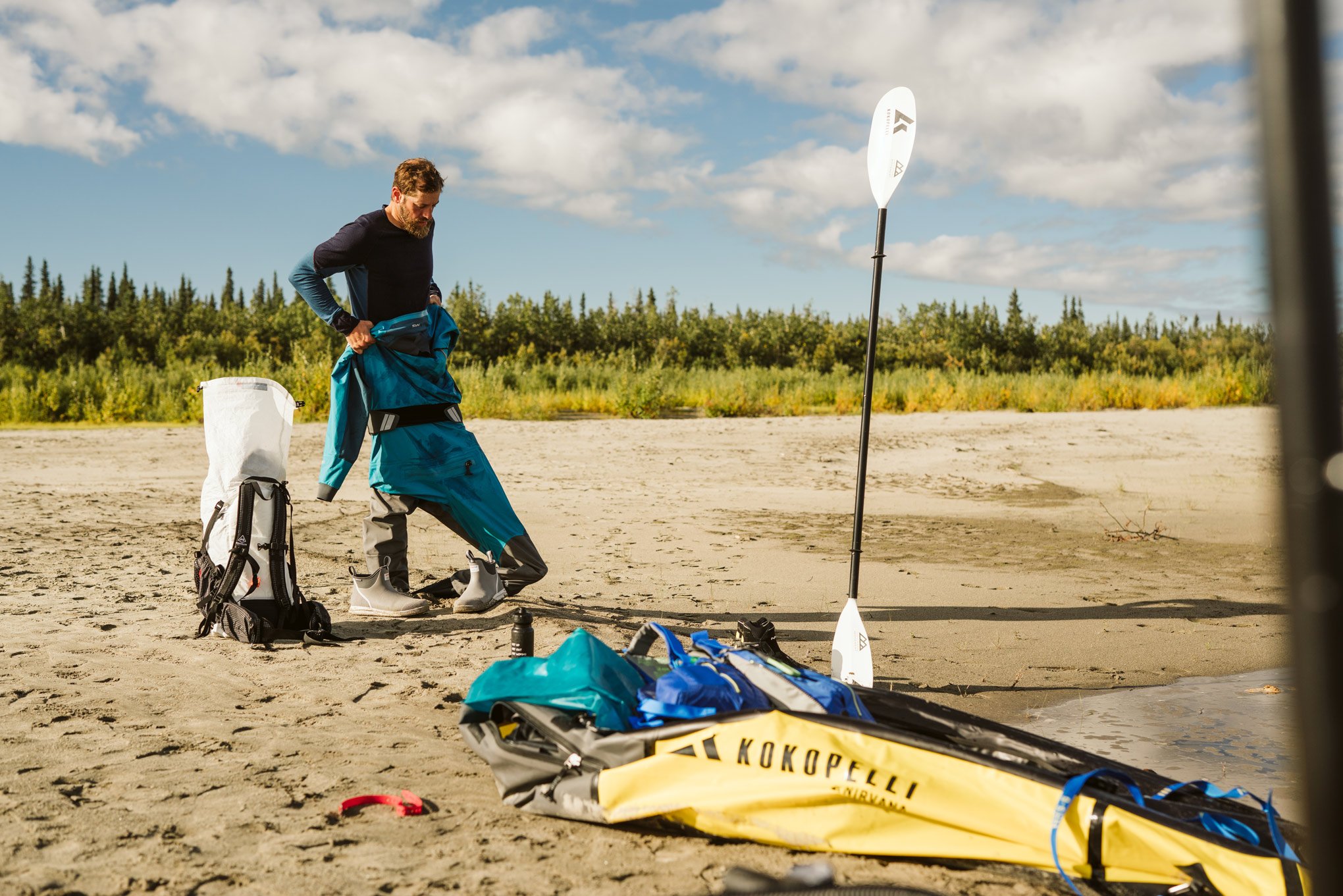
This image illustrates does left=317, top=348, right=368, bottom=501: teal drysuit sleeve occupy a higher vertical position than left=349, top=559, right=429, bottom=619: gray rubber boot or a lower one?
higher

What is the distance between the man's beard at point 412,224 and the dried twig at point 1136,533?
19.8 ft

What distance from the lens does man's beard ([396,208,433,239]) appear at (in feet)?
17.1

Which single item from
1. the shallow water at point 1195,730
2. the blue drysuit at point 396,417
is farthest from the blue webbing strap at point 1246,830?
the blue drysuit at point 396,417

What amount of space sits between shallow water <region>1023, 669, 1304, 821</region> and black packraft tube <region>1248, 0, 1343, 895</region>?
2613 mm

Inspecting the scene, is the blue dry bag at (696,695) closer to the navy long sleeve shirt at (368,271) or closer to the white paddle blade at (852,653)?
the white paddle blade at (852,653)

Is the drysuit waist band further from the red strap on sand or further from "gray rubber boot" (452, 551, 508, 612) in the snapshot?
the red strap on sand

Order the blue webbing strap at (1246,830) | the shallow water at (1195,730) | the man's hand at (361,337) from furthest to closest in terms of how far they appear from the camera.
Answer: the man's hand at (361,337)
the shallow water at (1195,730)
the blue webbing strap at (1246,830)

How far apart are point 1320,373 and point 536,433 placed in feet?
45.8

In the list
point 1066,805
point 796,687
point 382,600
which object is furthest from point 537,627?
point 1066,805

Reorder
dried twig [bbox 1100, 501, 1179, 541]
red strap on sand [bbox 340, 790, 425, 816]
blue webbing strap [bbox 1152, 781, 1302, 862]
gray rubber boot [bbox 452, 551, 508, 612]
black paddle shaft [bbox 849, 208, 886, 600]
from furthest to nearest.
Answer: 1. dried twig [bbox 1100, 501, 1179, 541]
2. gray rubber boot [bbox 452, 551, 508, 612]
3. black paddle shaft [bbox 849, 208, 886, 600]
4. red strap on sand [bbox 340, 790, 425, 816]
5. blue webbing strap [bbox 1152, 781, 1302, 862]

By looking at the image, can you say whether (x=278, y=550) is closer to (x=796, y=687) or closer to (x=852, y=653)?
(x=852, y=653)

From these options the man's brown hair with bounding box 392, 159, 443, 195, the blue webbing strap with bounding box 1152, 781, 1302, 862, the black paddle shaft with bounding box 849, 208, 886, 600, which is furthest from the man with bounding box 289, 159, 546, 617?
the blue webbing strap with bounding box 1152, 781, 1302, 862

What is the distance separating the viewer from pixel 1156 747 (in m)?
3.61

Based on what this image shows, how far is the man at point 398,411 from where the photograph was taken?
204 inches
